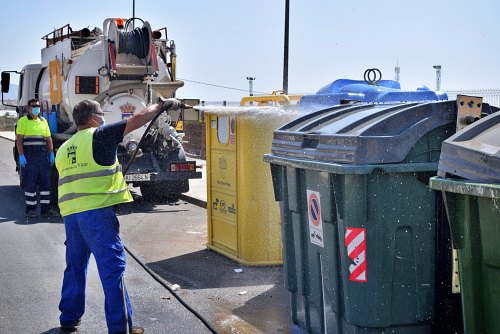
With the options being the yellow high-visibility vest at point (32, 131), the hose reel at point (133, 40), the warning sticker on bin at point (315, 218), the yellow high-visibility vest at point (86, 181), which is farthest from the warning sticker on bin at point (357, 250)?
the hose reel at point (133, 40)

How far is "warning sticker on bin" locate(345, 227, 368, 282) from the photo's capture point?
445 centimetres

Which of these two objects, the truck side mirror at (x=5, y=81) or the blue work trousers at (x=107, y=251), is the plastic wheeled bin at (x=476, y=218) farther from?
the truck side mirror at (x=5, y=81)

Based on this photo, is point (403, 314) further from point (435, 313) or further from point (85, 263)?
point (85, 263)

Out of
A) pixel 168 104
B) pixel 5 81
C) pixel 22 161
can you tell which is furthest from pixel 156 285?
pixel 5 81

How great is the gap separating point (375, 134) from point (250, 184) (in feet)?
11.8

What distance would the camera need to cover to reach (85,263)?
5812 mm

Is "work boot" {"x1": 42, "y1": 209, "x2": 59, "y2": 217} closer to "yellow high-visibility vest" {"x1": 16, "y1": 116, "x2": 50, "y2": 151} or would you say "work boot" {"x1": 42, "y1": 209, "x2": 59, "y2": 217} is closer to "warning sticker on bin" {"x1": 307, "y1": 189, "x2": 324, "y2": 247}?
"yellow high-visibility vest" {"x1": 16, "y1": 116, "x2": 50, "y2": 151}

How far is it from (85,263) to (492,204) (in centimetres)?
328

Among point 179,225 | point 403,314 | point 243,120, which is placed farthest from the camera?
point 179,225

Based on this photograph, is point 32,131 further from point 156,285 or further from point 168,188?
point 156,285

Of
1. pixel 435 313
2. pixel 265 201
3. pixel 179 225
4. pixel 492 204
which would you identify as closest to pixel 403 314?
pixel 435 313

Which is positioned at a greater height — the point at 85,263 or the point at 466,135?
the point at 466,135

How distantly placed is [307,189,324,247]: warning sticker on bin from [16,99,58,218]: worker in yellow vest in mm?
7738

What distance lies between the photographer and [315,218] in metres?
4.92
